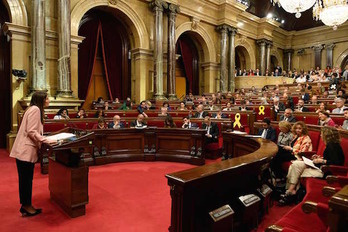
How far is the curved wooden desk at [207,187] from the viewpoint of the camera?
1.75 meters

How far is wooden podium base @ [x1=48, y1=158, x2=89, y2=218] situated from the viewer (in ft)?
9.48

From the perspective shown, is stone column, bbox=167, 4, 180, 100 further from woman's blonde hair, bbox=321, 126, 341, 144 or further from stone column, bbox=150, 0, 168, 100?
woman's blonde hair, bbox=321, 126, 341, 144

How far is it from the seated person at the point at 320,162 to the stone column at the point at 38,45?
7330 mm

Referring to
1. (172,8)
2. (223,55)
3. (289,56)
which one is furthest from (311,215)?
(289,56)

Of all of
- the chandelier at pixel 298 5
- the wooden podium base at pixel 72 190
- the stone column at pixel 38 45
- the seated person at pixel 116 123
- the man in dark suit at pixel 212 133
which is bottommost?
the wooden podium base at pixel 72 190

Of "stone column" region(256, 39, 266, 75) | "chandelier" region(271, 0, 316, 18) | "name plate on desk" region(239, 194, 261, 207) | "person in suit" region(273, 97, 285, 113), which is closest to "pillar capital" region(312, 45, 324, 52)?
"stone column" region(256, 39, 266, 75)

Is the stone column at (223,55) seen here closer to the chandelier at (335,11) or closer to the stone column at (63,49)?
the chandelier at (335,11)

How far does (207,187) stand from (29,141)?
200cm

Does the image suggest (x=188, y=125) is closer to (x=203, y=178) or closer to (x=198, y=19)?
(x=203, y=178)

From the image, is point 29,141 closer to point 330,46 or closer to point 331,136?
point 331,136

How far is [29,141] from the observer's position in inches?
109

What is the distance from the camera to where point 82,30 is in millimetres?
10711

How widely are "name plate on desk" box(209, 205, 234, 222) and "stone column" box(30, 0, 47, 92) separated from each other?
7.45 metres

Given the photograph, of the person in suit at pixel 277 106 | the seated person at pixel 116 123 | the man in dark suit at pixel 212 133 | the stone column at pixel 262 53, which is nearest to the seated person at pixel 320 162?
the man in dark suit at pixel 212 133
